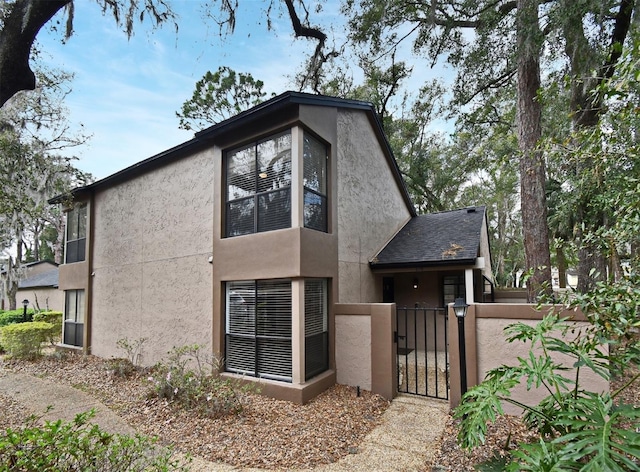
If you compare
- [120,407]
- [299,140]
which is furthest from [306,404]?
[299,140]

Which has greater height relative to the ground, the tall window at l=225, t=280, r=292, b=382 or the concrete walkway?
the tall window at l=225, t=280, r=292, b=382

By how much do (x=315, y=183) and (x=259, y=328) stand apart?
3.44 m

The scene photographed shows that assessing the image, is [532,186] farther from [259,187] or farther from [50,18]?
Answer: [50,18]

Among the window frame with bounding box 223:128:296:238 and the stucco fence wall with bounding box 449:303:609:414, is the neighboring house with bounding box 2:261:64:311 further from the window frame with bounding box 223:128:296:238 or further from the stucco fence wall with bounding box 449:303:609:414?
the stucco fence wall with bounding box 449:303:609:414

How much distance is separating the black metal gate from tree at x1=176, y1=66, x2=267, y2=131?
Result: 1648cm

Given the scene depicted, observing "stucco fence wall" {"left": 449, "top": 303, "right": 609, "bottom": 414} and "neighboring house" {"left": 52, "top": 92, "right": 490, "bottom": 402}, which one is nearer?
"stucco fence wall" {"left": 449, "top": 303, "right": 609, "bottom": 414}

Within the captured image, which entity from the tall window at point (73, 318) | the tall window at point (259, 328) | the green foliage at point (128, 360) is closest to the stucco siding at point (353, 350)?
the tall window at point (259, 328)

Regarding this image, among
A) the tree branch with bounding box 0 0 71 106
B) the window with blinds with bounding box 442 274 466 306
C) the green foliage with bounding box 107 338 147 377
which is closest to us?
the tree branch with bounding box 0 0 71 106

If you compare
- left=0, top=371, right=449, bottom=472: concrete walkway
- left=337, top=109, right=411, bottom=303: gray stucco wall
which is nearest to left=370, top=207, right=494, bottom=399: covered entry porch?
left=337, top=109, right=411, bottom=303: gray stucco wall

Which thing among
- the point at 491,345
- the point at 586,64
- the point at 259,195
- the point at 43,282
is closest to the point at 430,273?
the point at 491,345

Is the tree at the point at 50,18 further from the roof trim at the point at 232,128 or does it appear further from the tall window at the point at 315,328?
the tall window at the point at 315,328

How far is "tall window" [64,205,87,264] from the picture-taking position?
12.4 m

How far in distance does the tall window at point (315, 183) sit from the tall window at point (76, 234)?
9.73 m

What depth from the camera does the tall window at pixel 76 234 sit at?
12.4 m
